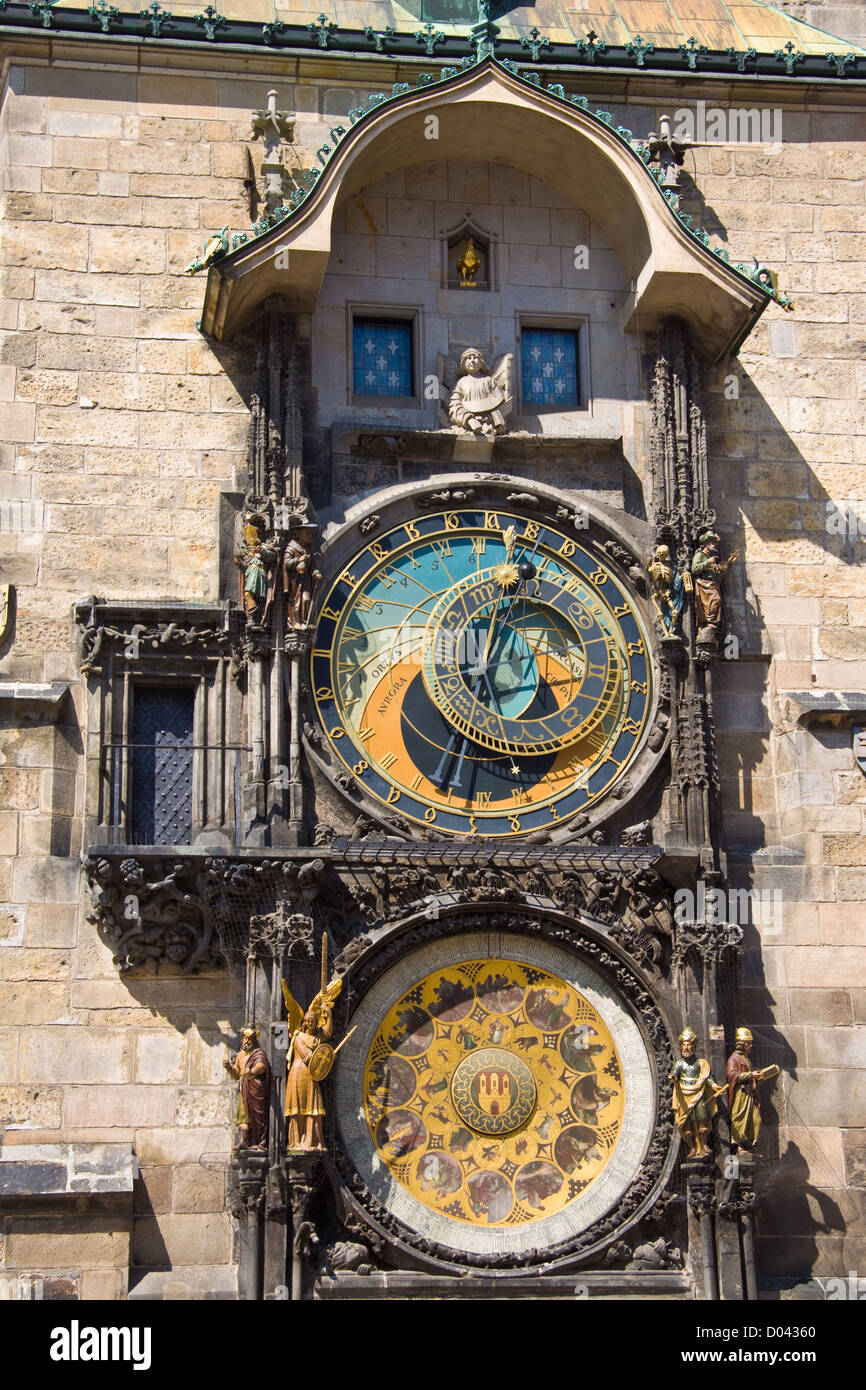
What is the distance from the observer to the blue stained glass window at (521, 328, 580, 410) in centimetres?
1500

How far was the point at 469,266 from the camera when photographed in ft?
49.5

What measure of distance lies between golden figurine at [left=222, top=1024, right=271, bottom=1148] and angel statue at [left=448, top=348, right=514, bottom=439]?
12.7 feet

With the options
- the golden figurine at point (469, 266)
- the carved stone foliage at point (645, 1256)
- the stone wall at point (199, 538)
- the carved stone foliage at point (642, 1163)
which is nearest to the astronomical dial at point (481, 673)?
the carved stone foliage at point (642, 1163)

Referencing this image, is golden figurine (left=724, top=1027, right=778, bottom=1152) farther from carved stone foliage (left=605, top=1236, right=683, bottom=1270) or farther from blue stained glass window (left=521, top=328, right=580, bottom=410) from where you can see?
blue stained glass window (left=521, top=328, right=580, bottom=410)

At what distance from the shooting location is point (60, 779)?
45.2ft

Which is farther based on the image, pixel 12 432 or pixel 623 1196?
pixel 12 432

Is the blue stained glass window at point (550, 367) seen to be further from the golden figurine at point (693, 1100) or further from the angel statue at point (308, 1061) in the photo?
the golden figurine at point (693, 1100)

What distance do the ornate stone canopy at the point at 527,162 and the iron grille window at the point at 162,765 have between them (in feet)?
7.26

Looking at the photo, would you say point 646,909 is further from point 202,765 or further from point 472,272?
point 472,272

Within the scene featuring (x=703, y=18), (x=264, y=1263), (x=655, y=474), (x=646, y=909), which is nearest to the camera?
(x=264, y=1263)

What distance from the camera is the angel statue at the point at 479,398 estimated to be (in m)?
14.6

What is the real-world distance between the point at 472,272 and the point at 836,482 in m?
2.50

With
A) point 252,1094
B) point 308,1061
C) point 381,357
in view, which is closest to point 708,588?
point 381,357

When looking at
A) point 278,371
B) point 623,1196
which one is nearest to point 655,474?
point 278,371
